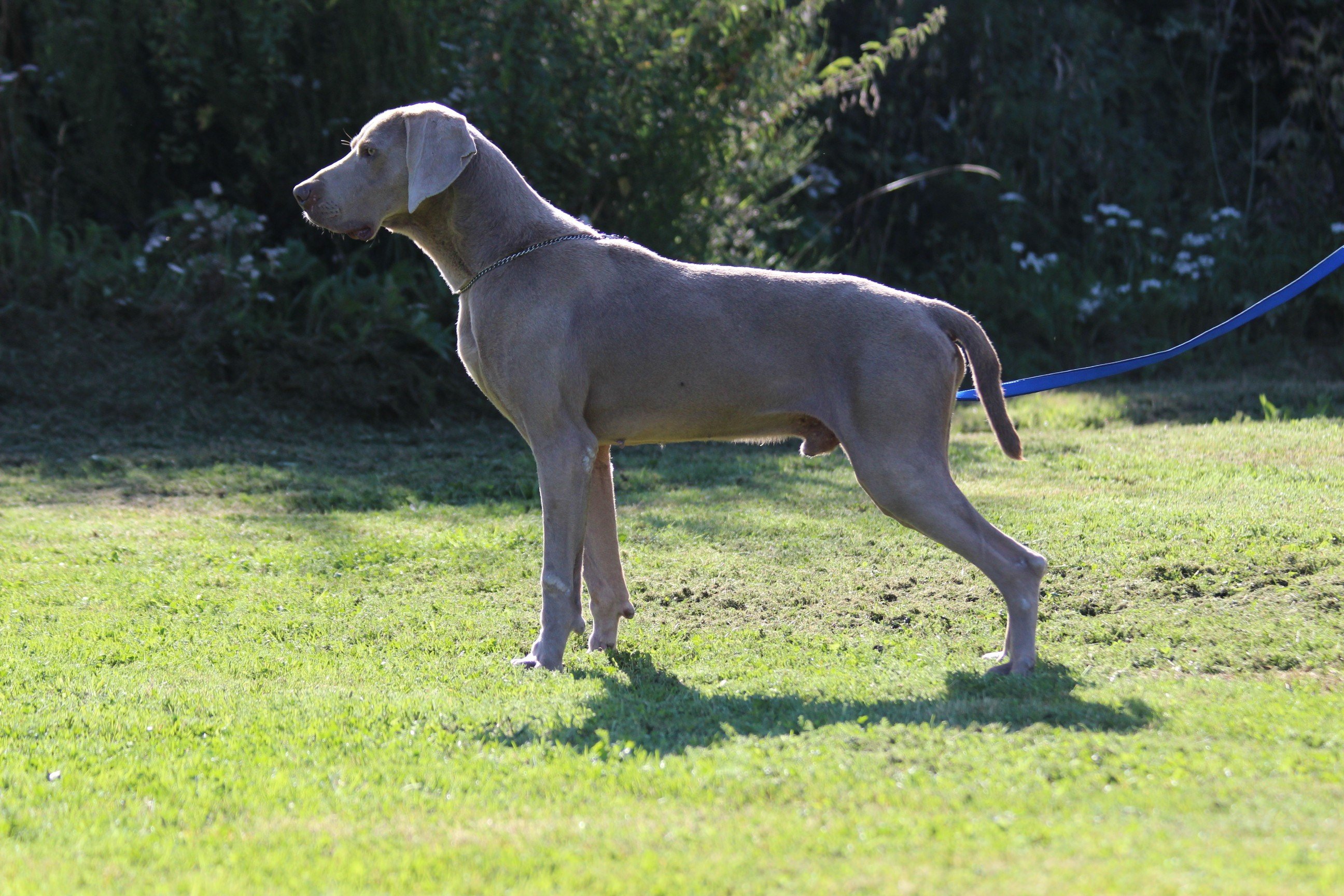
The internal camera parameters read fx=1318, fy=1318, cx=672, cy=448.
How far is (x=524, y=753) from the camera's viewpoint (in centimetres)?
403

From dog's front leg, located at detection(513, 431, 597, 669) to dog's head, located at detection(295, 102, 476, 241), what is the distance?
1125mm

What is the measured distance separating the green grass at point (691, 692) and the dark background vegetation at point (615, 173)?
9.05 feet

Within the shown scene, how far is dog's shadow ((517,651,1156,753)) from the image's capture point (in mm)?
4168

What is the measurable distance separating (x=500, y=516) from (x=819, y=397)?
11.3ft

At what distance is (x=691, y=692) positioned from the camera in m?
4.75

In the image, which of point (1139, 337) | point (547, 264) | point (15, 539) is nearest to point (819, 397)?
point (547, 264)

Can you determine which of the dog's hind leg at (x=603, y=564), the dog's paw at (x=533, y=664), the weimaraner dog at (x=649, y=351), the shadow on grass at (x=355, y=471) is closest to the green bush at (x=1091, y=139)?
the shadow on grass at (x=355, y=471)

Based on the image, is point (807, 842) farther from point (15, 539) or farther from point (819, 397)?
point (15, 539)

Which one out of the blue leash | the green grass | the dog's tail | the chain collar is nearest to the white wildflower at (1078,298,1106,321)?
the green grass

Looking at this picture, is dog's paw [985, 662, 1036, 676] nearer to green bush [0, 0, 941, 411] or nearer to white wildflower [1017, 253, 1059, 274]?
green bush [0, 0, 941, 411]

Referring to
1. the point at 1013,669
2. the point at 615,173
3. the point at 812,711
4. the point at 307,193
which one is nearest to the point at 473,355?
the point at 307,193

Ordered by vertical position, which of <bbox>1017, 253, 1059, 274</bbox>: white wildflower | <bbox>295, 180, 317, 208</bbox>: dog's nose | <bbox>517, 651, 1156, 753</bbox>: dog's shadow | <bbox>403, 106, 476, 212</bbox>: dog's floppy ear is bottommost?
<bbox>517, 651, 1156, 753</bbox>: dog's shadow

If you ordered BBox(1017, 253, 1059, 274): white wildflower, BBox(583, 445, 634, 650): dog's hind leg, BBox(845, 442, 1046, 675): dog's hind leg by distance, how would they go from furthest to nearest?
BBox(1017, 253, 1059, 274): white wildflower < BBox(583, 445, 634, 650): dog's hind leg < BBox(845, 442, 1046, 675): dog's hind leg

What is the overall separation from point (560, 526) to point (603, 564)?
18.2 inches
